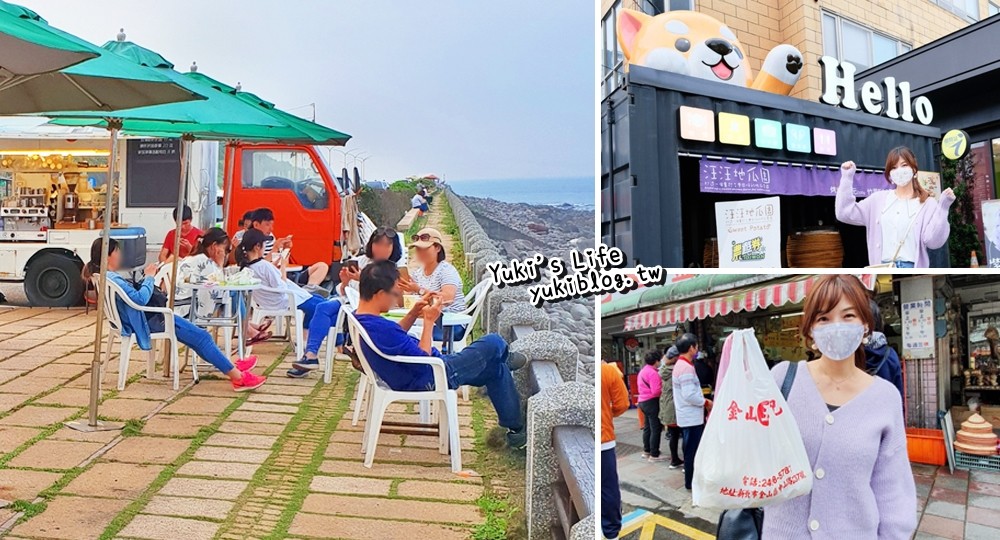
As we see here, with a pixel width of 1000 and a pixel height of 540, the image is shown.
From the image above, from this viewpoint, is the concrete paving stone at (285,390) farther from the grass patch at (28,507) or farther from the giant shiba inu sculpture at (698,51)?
the giant shiba inu sculpture at (698,51)

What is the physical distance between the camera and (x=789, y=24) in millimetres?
2627

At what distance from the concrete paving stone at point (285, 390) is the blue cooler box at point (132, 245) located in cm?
83

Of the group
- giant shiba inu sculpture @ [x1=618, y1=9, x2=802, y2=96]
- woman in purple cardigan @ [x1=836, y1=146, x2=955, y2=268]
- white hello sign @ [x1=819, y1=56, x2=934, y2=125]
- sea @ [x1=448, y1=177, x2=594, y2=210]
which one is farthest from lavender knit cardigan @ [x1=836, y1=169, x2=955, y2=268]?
sea @ [x1=448, y1=177, x2=594, y2=210]

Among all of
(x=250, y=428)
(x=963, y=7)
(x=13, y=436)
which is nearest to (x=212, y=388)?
(x=250, y=428)

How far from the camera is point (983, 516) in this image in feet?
5.17

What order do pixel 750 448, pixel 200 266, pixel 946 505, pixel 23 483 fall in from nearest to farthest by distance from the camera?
pixel 750 448 < pixel 946 505 < pixel 23 483 < pixel 200 266

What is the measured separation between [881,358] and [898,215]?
116cm

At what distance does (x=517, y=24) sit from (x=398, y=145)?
1.80 ft

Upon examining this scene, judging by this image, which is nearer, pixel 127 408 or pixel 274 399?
pixel 127 408

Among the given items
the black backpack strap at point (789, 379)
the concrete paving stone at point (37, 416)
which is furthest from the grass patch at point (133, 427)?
the black backpack strap at point (789, 379)

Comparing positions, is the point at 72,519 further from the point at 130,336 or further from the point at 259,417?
the point at 130,336

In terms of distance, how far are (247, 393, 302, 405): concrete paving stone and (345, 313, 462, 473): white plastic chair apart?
730 millimetres

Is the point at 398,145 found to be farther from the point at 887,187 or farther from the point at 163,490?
the point at 887,187

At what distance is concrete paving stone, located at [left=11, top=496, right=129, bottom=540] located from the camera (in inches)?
79.6
